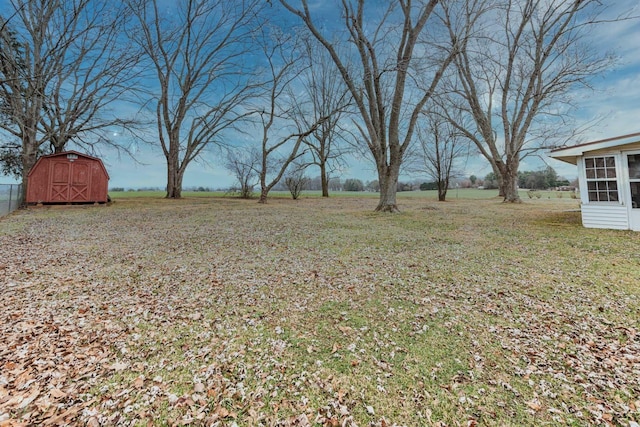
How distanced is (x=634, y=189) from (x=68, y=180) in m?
23.4

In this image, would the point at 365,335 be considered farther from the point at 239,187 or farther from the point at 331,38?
the point at 239,187

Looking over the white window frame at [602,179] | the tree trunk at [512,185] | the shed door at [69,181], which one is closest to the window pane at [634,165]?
the white window frame at [602,179]

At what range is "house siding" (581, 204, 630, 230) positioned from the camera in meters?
7.10

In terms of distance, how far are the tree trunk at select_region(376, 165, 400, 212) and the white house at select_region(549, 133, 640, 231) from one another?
5095 mm

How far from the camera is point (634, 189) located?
6.90 meters

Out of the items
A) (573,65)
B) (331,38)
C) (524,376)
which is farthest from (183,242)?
(573,65)

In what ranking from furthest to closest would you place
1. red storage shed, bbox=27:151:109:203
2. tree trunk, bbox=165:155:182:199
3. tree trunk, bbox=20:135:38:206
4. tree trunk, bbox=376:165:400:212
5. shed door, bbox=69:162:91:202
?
tree trunk, bbox=165:155:182:199 → shed door, bbox=69:162:91:202 → red storage shed, bbox=27:151:109:203 → tree trunk, bbox=20:135:38:206 → tree trunk, bbox=376:165:400:212

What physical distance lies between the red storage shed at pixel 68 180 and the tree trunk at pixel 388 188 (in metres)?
16.0

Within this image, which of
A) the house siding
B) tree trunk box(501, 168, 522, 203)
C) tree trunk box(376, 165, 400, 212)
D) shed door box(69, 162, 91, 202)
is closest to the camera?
the house siding

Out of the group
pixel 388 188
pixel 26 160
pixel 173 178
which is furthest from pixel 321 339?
pixel 173 178

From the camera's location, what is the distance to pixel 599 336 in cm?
237

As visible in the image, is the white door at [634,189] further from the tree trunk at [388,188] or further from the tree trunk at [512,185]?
the tree trunk at [512,185]

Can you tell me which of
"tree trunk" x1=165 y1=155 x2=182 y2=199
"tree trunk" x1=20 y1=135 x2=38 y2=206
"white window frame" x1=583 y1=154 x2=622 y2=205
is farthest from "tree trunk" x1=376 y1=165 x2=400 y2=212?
"tree trunk" x1=165 y1=155 x2=182 y2=199

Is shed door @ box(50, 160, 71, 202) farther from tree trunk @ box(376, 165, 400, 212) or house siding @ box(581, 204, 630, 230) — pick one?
house siding @ box(581, 204, 630, 230)
